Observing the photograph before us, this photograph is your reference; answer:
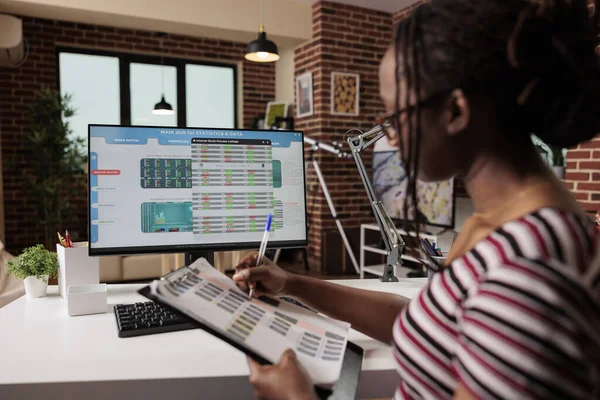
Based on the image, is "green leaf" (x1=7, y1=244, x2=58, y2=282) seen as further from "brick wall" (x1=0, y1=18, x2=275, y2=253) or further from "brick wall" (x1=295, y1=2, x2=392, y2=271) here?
"brick wall" (x1=0, y1=18, x2=275, y2=253)

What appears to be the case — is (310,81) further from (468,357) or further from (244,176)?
(468,357)

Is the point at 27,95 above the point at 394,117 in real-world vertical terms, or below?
above

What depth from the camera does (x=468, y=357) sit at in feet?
1.52

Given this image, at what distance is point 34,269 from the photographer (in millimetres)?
1294

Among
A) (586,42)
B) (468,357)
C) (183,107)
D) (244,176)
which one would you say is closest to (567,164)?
(244,176)

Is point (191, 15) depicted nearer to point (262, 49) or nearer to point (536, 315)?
point (262, 49)

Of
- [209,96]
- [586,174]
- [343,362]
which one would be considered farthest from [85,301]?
[209,96]

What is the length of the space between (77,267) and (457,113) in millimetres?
1121

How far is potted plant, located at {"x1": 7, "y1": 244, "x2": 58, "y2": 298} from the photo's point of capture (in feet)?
4.23

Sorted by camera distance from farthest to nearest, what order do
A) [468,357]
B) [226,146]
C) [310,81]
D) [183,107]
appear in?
[183,107]
[310,81]
[226,146]
[468,357]

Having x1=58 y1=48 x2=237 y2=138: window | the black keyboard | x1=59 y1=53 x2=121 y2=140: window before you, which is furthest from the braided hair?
Answer: x1=59 y1=53 x2=121 y2=140: window

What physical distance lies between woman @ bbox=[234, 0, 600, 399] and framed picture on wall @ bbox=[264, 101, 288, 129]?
188 inches


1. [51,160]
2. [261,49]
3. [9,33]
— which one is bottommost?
[51,160]

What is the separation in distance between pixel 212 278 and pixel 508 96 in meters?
0.57
